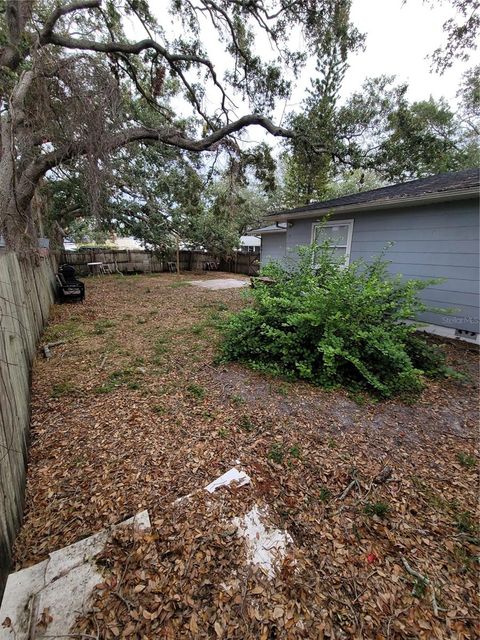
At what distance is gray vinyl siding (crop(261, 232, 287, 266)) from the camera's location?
997 centimetres

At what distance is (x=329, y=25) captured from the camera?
5.91 m

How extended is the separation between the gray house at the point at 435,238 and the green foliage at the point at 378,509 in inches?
124

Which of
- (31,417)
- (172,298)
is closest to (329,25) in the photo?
(172,298)

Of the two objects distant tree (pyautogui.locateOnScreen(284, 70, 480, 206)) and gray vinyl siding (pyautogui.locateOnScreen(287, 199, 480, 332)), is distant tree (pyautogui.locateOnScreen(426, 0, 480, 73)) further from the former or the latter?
gray vinyl siding (pyautogui.locateOnScreen(287, 199, 480, 332))

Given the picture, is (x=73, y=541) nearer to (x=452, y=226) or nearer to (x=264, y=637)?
(x=264, y=637)

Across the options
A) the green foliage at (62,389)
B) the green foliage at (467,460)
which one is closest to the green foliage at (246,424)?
the green foliage at (467,460)

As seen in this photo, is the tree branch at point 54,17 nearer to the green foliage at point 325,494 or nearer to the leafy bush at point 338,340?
the leafy bush at point 338,340

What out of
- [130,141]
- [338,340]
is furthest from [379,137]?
[338,340]

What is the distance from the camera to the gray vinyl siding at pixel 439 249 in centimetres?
435

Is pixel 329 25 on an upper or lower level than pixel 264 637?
upper

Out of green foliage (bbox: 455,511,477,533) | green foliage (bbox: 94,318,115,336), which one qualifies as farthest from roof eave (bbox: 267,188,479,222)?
green foliage (bbox: 94,318,115,336)

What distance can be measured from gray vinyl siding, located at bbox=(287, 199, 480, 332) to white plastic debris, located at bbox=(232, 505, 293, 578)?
4.12 m

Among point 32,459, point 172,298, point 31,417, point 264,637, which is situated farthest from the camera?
point 172,298

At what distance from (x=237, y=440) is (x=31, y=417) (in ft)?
6.33
